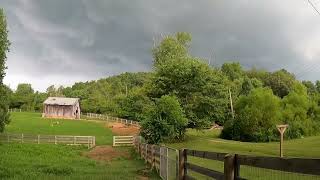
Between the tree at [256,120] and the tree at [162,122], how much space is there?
2794 cm

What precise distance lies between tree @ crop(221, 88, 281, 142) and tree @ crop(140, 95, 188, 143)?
27939 mm

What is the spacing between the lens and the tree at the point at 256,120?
256 feet

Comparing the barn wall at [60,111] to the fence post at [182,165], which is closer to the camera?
the fence post at [182,165]

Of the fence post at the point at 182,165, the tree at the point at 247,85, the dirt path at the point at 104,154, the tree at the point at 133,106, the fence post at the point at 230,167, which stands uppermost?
the tree at the point at 247,85

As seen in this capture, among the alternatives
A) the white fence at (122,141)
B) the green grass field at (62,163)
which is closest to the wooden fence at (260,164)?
the green grass field at (62,163)

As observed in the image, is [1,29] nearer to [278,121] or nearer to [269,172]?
[269,172]

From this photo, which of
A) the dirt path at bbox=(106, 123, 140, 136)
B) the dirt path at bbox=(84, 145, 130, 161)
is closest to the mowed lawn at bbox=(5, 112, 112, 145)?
the dirt path at bbox=(106, 123, 140, 136)

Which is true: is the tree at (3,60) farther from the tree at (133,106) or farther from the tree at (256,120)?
the tree at (133,106)

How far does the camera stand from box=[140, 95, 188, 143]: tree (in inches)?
1920

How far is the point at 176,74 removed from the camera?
6550 cm

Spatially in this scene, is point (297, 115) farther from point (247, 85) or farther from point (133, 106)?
point (247, 85)

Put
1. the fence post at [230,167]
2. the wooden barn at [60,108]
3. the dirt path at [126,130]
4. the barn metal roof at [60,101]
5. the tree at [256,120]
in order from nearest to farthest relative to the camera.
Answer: the fence post at [230,167]
the dirt path at [126,130]
the tree at [256,120]
the barn metal roof at [60,101]
the wooden barn at [60,108]

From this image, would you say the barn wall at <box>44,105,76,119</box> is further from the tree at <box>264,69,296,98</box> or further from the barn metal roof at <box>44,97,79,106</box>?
the tree at <box>264,69,296,98</box>

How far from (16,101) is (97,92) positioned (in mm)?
Answer: 26511
